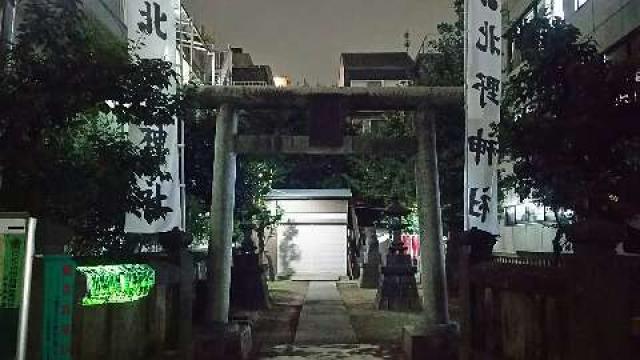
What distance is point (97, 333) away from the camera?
791cm

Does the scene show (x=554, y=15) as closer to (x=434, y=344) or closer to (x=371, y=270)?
(x=434, y=344)

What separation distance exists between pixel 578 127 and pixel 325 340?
785 cm

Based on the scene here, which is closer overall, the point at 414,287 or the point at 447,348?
the point at 447,348

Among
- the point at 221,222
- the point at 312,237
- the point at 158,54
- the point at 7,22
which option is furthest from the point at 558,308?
the point at 312,237

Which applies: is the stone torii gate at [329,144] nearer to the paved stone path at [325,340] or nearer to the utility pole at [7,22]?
the paved stone path at [325,340]

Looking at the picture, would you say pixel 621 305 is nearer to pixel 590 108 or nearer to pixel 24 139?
pixel 590 108

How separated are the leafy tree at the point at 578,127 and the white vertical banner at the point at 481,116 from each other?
2.93 m

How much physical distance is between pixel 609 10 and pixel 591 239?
1122cm

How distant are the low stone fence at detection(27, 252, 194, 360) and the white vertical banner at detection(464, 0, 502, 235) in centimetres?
522

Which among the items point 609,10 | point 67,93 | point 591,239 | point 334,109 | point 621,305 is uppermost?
point 609,10

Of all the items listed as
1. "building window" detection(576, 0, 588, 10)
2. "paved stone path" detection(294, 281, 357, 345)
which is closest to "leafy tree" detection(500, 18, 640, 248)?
"paved stone path" detection(294, 281, 357, 345)

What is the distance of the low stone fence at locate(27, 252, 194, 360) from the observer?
5648mm

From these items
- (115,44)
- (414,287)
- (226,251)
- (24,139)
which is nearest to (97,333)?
(24,139)

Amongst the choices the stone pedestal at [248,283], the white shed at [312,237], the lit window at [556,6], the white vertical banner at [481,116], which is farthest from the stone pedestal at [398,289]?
the white shed at [312,237]
